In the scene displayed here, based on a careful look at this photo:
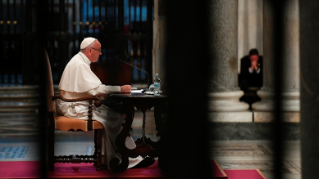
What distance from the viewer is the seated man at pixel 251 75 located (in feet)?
24.8

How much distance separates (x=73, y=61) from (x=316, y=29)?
3527 mm

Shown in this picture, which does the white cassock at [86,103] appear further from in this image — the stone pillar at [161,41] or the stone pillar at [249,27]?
the stone pillar at [249,27]

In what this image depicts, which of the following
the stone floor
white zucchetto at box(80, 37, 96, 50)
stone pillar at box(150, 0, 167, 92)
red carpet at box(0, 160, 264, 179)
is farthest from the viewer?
the stone floor

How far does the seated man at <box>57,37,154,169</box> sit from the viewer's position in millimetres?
4492

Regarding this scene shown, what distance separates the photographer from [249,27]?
9766mm

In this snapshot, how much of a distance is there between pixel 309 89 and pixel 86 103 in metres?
3.42

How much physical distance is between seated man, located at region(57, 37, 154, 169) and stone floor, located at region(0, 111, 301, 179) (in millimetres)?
467

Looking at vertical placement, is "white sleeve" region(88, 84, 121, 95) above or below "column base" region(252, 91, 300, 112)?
above

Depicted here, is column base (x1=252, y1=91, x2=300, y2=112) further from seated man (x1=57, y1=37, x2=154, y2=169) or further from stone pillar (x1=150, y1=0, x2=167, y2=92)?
seated man (x1=57, y1=37, x2=154, y2=169)

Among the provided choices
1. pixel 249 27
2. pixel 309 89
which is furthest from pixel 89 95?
pixel 249 27

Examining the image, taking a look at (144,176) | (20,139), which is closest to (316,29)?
(144,176)

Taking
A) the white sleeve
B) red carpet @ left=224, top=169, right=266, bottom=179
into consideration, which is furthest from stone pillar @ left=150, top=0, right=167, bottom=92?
red carpet @ left=224, top=169, right=266, bottom=179

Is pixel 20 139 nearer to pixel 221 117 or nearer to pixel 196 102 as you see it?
pixel 221 117

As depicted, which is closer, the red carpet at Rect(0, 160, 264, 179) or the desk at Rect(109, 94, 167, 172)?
the red carpet at Rect(0, 160, 264, 179)
